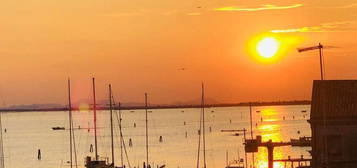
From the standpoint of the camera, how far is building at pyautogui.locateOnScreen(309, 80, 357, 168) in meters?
45.8

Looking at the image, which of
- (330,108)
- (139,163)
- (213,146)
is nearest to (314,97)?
(330,108)

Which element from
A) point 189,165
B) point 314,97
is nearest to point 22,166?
point 189,165

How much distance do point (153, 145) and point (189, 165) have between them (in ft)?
189

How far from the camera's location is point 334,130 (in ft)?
151

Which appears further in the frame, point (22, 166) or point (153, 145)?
point (153, 145)

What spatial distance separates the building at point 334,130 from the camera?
4584 cm

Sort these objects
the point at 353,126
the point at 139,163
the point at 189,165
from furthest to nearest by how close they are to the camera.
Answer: the point at 139,163 → the point at 189,165 → the point at 353,126

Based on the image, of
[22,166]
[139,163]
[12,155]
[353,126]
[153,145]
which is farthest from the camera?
[153,145]

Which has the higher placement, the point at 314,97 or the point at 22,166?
the point at 314,97

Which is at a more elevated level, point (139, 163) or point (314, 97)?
point (314, 97)

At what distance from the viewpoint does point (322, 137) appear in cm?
4622

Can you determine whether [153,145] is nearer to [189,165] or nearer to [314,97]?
[189,165]

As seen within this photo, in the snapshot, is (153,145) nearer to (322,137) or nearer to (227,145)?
(227,145)

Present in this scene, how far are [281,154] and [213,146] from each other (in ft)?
112
